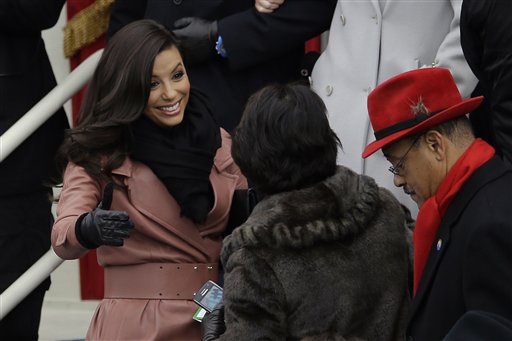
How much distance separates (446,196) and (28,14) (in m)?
2.23

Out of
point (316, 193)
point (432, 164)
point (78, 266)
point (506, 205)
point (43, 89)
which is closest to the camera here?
point (506, 205)

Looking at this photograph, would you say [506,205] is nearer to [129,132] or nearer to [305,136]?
[305,136]

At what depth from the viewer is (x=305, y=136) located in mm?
3281

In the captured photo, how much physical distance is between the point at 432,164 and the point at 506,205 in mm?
258

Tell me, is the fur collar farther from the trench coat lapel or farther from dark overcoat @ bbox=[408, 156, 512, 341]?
the trench coat lapel

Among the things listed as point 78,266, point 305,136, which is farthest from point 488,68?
point 78,266

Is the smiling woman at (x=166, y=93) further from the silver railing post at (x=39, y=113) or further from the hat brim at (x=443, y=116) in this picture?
the hat brim at (x=443, y=116)

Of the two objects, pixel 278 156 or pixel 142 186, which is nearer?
pixel 278 156

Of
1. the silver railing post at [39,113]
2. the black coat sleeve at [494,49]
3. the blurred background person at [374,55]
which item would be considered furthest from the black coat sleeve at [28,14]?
the black coat sleeve at [494,49]

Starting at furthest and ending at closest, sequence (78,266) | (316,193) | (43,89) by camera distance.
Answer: (78,266) < (43,89) < (316,193)

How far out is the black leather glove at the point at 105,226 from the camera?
358cm

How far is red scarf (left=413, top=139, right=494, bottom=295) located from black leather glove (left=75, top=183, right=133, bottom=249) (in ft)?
3.02

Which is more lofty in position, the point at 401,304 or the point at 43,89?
the point at 401,304

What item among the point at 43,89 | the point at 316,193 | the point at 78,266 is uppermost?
the point at 316,193
